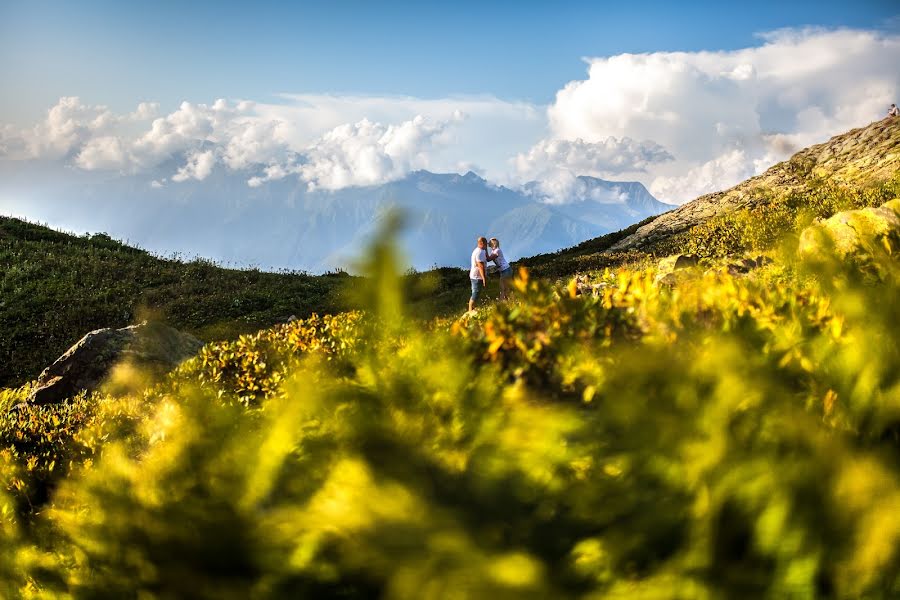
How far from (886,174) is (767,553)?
1475 inches

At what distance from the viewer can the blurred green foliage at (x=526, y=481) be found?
120 cm

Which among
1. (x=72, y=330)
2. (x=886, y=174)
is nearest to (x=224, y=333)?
(x=72, y=330)

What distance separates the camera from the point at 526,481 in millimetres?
1495

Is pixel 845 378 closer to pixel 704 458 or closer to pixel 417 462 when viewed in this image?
pixel 704 458

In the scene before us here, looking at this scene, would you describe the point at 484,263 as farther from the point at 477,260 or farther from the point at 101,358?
the point at 101,358

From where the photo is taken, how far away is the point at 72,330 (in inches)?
955

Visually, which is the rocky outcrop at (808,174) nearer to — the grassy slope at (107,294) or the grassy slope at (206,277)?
the grassy slope at (206,277)

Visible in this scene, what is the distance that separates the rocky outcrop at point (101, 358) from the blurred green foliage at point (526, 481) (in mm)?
11726

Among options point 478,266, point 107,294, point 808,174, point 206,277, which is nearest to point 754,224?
point 478,266

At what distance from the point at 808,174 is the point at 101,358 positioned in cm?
4447

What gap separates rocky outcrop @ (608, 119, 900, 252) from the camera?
1323 inches

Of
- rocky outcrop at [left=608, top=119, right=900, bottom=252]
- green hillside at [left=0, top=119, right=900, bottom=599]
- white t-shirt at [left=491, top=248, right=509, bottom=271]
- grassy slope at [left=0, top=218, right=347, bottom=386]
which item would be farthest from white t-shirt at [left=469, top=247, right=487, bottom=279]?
rocky outcrop at [left=608, top=119, right=900, bottom=252]

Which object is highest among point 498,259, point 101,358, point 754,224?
point 754,224

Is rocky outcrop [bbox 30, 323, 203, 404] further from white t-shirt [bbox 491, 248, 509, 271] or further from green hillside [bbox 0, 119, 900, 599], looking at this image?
green hillside [bbox 0, 119, 900, 599]
